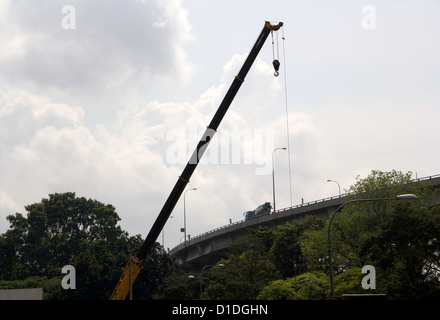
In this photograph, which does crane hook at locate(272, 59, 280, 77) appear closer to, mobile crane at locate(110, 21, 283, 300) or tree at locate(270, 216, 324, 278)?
mobile crane at locate(110, 21, 283, 300)

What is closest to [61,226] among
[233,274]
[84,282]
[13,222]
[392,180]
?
[13,222]

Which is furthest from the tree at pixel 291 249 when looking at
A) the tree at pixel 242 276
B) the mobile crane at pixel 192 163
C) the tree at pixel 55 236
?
the mobile crane at pixel 192 163

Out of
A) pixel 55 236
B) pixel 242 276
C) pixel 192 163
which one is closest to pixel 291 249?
pixel 242 276

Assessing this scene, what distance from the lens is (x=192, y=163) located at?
37812 mm

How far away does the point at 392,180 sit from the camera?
62469 mm

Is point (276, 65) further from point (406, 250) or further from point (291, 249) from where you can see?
point (291, 249)

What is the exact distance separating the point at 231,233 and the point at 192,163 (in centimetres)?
6773

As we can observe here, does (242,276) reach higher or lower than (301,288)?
higher

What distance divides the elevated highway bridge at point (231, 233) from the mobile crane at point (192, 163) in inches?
1311

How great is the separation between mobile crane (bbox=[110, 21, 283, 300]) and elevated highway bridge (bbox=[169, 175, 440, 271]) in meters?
33.3

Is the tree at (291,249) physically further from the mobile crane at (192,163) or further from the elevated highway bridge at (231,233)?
the mobile crane at (192,163)

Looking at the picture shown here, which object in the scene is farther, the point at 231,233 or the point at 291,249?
the point at 231,233
